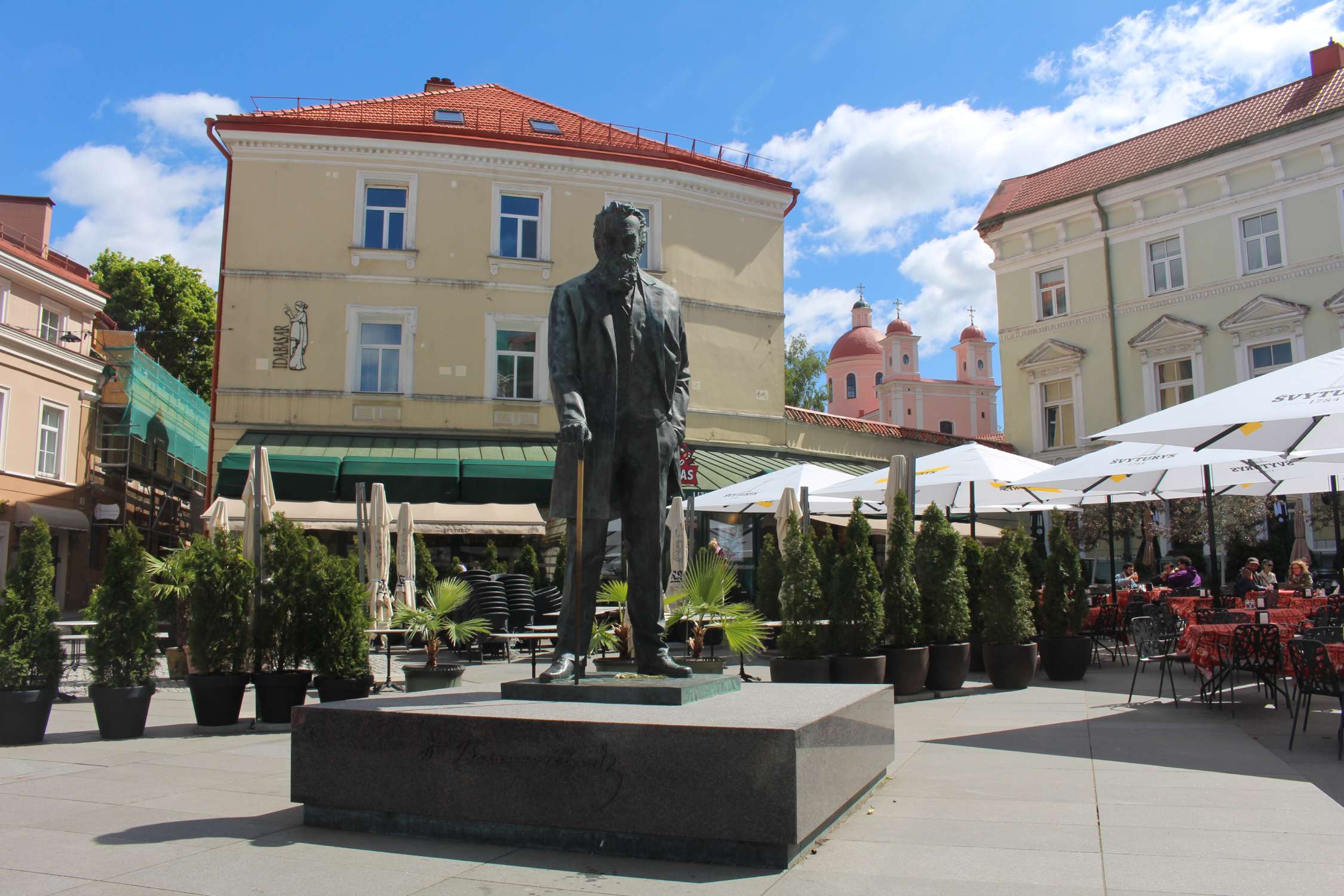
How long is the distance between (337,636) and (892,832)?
5377 mm

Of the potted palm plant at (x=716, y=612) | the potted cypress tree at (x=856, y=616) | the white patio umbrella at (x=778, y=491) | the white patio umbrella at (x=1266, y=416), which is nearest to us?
the potted palm plant at (x=716, y=612)

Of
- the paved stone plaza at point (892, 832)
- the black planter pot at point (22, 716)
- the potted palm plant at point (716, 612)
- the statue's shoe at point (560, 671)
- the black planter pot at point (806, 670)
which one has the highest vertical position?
the potted palm plant at point (716, 612)

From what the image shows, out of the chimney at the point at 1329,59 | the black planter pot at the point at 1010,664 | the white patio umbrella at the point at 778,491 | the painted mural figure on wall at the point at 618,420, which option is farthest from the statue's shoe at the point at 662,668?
the chimney at the point at 1329,59

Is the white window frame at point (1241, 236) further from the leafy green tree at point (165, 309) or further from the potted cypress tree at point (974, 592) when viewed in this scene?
the leafy green tree at point (165, 309)

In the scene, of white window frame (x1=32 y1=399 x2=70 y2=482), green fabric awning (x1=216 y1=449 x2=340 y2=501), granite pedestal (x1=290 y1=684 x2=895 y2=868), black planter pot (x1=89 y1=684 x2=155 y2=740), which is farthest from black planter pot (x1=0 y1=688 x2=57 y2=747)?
white window frame (x1=32 y1=399 x2=70 y2=482)

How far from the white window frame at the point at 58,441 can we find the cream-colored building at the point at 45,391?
3 cm

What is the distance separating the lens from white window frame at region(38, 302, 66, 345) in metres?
28.4

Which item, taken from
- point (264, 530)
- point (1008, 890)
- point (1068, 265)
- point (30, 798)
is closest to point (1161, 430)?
point (1008, 890)

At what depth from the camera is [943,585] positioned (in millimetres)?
9828

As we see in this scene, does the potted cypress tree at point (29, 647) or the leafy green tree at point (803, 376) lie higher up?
the leafy green tree at point (803, 376)

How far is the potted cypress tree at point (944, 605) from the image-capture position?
984 cm

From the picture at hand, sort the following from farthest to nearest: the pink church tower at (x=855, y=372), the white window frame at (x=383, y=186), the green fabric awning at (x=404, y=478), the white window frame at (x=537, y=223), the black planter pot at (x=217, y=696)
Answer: the pink church tower at (x=855, y=372)
the white window frame at (x=537, y=223)
the white window frame at (x=383, y=186)
the green fabric awning at (x=404, y=478)
the black planter pot at (x=217, y=696)

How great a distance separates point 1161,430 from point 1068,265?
24366mm

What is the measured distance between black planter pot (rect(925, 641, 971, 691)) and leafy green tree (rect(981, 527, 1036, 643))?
1.88 feet
